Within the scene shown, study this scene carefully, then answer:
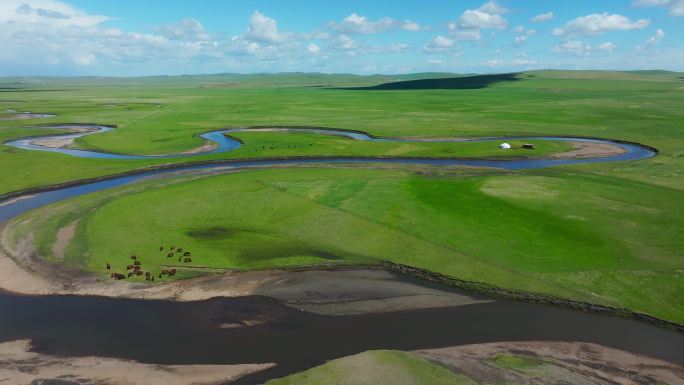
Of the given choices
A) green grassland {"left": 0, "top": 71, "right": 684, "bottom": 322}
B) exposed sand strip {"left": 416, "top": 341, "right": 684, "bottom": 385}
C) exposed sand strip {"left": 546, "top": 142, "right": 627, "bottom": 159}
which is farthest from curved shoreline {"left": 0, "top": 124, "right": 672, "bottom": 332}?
exposed sand strip {"left": 546, "top": 142, "right": 627, "bottom": 159}

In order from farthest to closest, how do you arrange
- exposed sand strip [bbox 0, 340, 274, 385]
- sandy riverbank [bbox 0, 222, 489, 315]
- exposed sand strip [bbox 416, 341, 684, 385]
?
sandy riverbank [bbox 0, 222, 489, 315]
exposed sand strip [bbox 0, 340, 274, 385]
exposed sand strip [bbox 416, 341, 684, 385]

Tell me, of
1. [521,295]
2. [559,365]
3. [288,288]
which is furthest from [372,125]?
[559,365]

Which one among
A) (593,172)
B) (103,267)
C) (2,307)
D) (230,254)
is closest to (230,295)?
(230,254)

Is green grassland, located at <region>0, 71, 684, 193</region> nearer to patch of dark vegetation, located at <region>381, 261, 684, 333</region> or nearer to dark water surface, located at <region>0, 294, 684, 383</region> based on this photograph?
patch of dark vegetation, located at <region>381, 261, 684, 333</region>

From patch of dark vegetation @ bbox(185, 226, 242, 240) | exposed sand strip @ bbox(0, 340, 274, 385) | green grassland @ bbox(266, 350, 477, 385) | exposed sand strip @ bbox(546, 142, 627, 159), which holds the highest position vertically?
exposed sand strip @ bbox(546, 142, 627, 159)

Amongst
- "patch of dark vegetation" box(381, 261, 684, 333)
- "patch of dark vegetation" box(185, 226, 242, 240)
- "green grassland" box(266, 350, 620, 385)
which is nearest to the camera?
"green grassland" box(266, 350, 620, 385)

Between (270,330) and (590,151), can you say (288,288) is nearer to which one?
(270,330)
